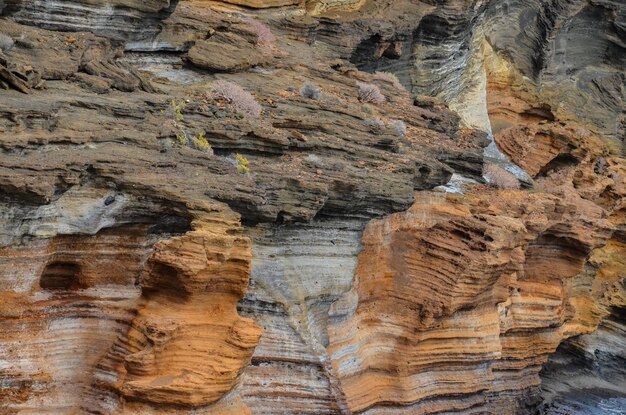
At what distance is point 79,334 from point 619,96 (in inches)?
1163

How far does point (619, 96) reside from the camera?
3916 centimetres

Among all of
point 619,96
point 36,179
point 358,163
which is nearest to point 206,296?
point 36,179

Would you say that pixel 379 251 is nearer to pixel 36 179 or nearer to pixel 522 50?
pixel 36 179

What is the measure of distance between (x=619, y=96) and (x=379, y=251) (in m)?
22.0

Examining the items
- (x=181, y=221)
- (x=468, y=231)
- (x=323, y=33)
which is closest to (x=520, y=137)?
(x=323, y=33)

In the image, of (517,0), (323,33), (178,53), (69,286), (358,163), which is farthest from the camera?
(517,0)

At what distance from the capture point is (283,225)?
18.2 metres

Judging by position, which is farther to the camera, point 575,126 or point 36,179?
point 575,126

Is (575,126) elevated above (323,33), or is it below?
above

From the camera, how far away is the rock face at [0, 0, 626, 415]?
583 inches

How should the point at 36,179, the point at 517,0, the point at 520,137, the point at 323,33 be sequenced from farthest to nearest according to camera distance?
1. the point at 517,0
2. the point at 520,137
3. the point at 323,33
4. the point at 36,179

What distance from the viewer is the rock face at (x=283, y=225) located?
48.5ft

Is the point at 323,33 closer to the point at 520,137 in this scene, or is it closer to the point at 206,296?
the point at 520,137

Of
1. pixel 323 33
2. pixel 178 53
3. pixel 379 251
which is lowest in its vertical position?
pixel 379 251
